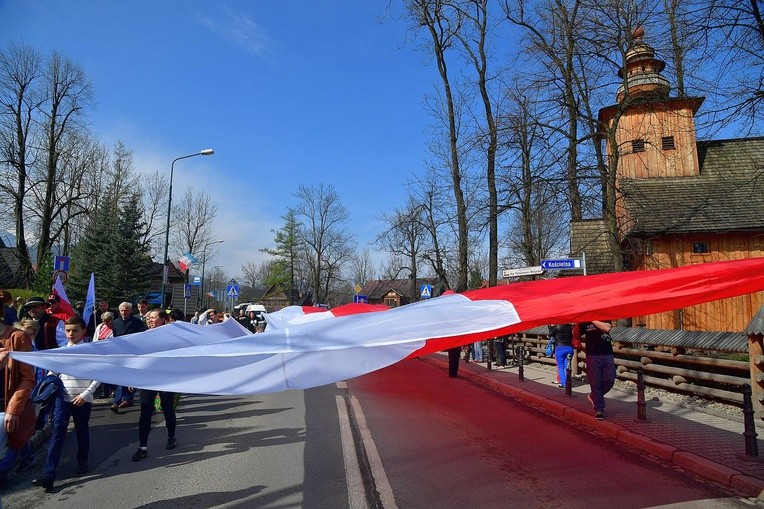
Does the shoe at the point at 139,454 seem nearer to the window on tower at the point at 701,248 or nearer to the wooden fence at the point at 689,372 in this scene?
the wooden fence at the point at 689,372

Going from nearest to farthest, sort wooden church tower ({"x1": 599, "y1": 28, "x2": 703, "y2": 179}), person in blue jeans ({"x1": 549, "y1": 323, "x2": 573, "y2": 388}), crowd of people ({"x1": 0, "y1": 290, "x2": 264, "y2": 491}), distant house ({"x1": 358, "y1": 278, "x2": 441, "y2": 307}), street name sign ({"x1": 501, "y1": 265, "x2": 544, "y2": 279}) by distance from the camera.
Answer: crowd of people ({"x1": 0, "y1": 290, "x2": 264, "y2": 491}), person in blue jeans ({"x1": 549, "y1": 323, "x2": 573, "y2": 388}), street name sign ({"x1": 501, "y1": 265, "x2": 544, "y2": 279}), wooden church tower ({"x1": 599, "y1": 28, "x2": 703, "y2": 179}), distant house ({"x1": 358, "y1": 278, "x2": 441, "y2": 307})

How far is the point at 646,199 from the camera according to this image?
2248cm

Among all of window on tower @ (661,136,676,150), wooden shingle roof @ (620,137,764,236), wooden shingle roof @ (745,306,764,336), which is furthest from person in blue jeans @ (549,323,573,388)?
window on tower @ (661,136,676,150)

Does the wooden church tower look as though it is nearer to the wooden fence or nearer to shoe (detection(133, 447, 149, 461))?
the wooden fence

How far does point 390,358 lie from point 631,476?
12.3ft

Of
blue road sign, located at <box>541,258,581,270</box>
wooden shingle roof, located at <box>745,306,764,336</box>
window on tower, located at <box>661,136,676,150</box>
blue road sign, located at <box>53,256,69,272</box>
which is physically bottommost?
wooden shingle roof, located at <box>745,306,764,336</box>

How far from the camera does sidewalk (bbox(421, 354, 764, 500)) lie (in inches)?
249

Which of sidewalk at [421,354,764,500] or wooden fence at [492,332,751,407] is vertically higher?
wooden fence at [492,332,751,407]

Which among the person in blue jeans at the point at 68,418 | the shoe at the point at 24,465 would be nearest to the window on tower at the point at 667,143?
the person in blue jeans at the point at 68,418

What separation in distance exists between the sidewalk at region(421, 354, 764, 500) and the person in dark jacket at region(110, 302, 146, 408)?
835 cm

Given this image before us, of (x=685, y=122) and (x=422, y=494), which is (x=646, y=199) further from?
(x=422, y=494)

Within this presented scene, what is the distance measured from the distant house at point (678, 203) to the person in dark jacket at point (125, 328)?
15266 mm

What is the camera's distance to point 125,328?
32.1 ft

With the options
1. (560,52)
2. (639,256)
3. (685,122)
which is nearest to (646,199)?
(639,256)
